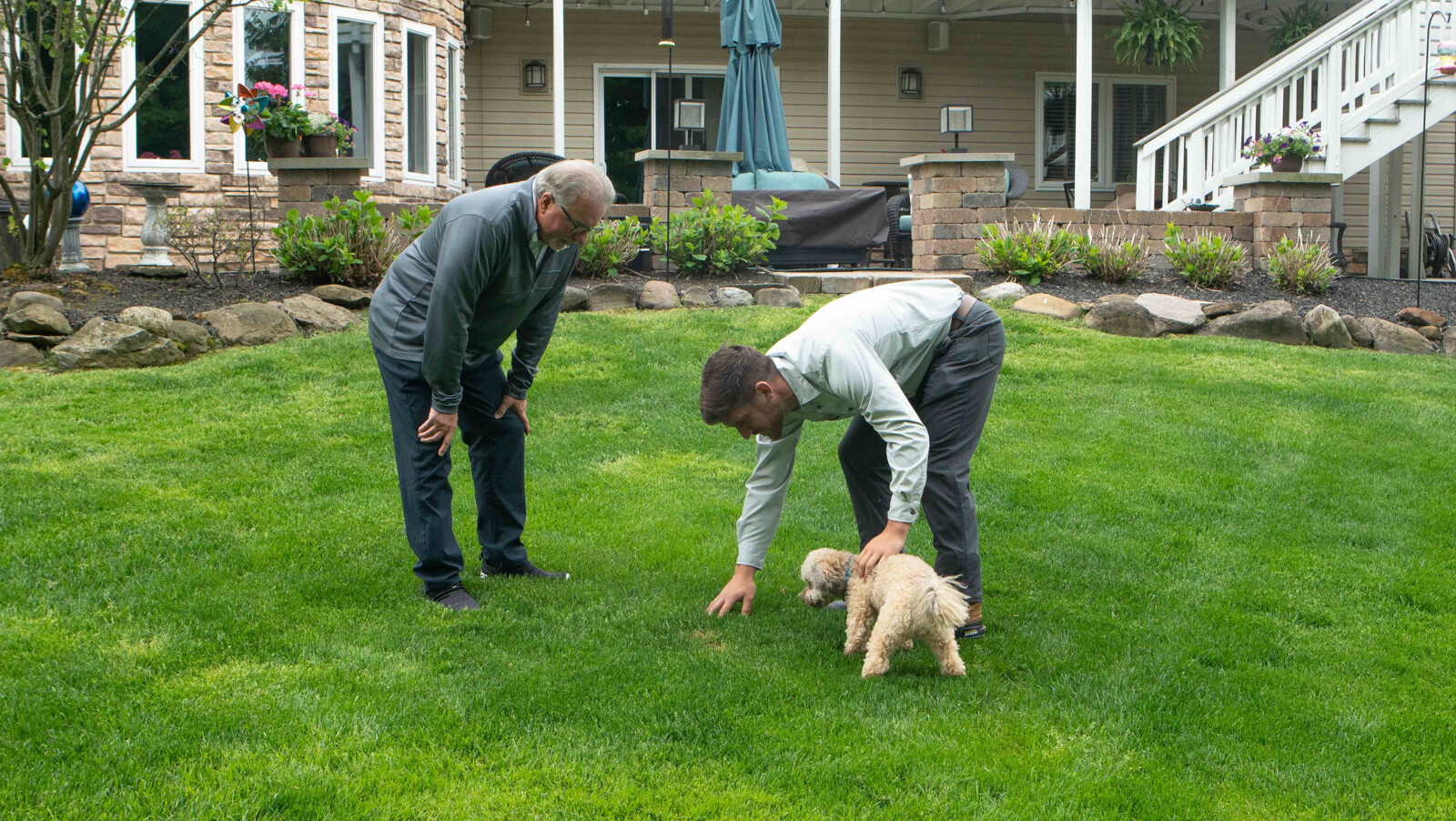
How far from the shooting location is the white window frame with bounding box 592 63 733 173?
53.2 ft

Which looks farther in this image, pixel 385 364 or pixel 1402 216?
pixel 1402 216

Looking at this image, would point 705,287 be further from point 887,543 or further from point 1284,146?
point 887,543

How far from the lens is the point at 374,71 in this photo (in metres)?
13.1

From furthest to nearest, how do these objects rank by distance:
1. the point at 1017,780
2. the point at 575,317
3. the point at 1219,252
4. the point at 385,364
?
the point at 1219,252 < the point at 575,317 < the point at 385,364 < the point at 1017,780

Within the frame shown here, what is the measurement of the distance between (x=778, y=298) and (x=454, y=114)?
711cm

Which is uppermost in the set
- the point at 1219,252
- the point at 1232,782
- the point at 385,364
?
the point at 1219,252

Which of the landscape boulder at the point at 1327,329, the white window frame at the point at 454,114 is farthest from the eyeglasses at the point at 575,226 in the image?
the white window frame at the point at 454,114

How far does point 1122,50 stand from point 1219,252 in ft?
22.5

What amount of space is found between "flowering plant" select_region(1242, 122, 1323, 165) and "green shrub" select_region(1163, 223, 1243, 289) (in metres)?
1.45

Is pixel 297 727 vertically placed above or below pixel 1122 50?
below

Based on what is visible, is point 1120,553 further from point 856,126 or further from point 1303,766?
point 856,126

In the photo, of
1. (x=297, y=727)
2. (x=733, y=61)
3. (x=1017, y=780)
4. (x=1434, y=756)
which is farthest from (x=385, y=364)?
(x=733, y=61)

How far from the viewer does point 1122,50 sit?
633 inches

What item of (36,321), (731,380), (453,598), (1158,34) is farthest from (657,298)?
(1158,34)
